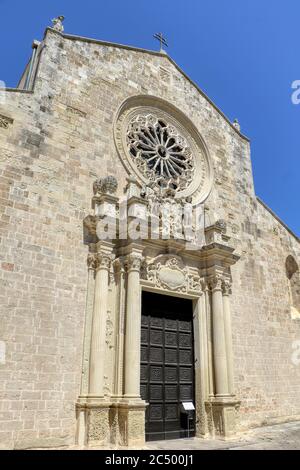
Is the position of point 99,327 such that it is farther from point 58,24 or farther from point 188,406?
point 58,24

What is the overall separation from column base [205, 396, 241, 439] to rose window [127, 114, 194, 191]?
5192mm

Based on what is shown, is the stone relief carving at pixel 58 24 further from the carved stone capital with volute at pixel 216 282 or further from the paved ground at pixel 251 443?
the paved ground at pixel 251 443

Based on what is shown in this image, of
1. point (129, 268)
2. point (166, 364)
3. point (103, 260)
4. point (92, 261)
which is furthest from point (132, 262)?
point (166, 364)

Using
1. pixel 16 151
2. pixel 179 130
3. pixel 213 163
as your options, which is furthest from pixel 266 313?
pixel 16 151

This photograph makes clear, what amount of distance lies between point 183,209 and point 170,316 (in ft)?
8.55

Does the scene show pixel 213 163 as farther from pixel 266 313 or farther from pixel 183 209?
pixel 266 313

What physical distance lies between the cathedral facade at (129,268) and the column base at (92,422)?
25 mm

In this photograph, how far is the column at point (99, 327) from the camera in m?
6.94

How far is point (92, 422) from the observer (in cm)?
666

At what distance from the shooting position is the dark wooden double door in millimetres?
8008

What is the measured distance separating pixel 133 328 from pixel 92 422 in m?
1.75

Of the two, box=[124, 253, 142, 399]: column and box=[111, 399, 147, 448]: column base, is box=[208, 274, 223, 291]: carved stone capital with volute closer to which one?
box=[124, 253, 142, 399]: column

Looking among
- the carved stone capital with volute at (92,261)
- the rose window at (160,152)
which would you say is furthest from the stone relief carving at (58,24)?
the carved stone capital with volute at (92,261)

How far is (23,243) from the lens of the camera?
700 cm
